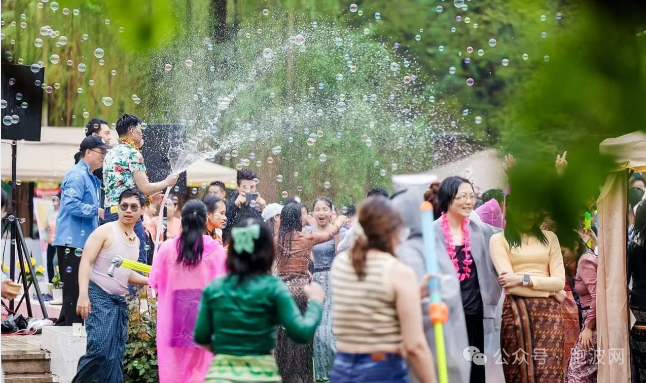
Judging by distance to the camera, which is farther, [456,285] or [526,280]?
[526,280]

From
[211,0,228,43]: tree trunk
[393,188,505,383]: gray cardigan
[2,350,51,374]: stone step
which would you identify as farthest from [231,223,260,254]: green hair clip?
[211,0,228,43]: tree trunk

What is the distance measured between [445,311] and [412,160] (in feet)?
32.0

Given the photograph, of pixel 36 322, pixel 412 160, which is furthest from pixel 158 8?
pixel 412 160

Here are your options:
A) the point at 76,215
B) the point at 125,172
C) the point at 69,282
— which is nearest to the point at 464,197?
the point at 125,172

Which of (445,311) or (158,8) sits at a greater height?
(158,8)

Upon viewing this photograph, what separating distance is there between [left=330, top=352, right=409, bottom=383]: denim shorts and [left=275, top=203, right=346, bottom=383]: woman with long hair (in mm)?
4162

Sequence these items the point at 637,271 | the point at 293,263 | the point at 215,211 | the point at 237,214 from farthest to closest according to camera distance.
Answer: the point at 237,214 → the point at 293,263 → the point at 215,211 → the point at 637,271

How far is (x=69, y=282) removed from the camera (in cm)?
864

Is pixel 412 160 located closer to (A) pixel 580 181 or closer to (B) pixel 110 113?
(B) pixel 110 113

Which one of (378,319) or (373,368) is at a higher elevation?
(378,319)

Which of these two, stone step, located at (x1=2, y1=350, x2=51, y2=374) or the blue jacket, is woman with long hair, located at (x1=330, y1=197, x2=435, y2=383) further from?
stone step, located at (x1=2, y1=350, x2=51, y2=374)

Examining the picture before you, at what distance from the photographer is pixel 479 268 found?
7.19 m

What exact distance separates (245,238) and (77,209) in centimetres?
412

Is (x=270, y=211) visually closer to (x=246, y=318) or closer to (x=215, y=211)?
(x=215, y=211)
